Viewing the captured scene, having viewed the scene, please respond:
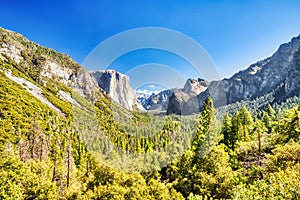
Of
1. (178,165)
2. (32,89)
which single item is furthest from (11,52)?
(178,165)

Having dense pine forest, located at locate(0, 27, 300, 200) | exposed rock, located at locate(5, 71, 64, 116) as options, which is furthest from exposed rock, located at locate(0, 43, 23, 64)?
dense pine forest, located at locate(0, 27, 300, 200)

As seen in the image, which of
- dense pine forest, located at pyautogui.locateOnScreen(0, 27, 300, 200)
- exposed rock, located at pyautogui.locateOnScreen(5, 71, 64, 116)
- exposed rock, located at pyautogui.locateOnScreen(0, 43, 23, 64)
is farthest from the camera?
exposed rock, located at pyautogui.locateOnScreen(0, 43, 23, 64)

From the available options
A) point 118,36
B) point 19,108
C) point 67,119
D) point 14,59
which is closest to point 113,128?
point 67,119

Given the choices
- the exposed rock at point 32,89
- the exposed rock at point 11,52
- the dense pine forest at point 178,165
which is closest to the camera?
the dense pine forest at point 178,165

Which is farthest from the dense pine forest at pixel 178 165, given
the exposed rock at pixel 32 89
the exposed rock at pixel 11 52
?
the exposed rock at pixel 11 52

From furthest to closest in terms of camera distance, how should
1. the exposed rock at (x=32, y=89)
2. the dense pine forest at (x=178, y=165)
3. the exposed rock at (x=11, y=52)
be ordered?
1. the exposed rock at (x=11, y=52)
2. the exposed rock at (x=32, y=89)
3. the dense pine forest at (x=178, y=165)

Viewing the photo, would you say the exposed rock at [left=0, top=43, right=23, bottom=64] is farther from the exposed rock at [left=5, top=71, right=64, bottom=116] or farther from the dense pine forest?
the dense pine forest

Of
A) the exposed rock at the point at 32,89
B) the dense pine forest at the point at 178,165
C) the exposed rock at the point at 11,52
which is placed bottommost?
the dense pine forest at the point at 178,165

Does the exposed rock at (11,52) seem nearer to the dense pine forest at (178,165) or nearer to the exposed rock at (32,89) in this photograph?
the exposed rock at (32,89)

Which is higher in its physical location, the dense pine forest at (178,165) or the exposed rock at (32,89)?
the exposed rock at (32,89)

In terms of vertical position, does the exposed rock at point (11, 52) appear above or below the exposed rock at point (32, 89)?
above

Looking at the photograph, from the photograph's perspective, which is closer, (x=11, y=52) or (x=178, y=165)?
(x=178, y=165)

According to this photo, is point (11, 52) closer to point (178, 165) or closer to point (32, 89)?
point (32, 89)

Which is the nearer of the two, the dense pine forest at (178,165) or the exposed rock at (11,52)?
the dense pine forest at (178,165)
